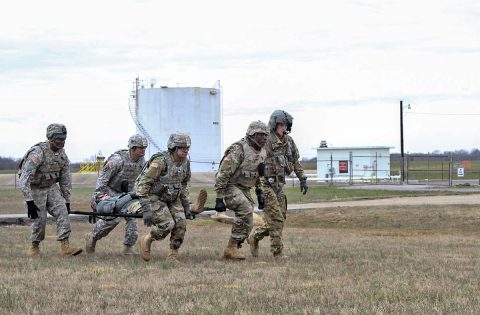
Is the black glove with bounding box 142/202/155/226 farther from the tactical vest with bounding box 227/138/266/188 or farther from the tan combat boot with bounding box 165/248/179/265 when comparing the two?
the tactical vest with bounding box 227/138/266/188

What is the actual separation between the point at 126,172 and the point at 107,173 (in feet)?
0.89

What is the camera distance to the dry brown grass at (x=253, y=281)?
7.83 metres

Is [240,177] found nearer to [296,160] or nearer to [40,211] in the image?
[296,160]

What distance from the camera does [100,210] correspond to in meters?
12.7


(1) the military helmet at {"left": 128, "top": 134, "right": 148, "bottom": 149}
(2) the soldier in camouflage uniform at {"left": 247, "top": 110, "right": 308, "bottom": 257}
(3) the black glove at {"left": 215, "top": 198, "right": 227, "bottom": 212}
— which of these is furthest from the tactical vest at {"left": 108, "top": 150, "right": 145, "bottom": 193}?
(2) the soldier in camouflage uniform at {"left": 247, "top": 110, "right": 308, "bottom": 257}

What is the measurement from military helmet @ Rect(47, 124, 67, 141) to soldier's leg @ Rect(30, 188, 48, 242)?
831 mm

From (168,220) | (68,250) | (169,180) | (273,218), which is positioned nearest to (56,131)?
(68,250)

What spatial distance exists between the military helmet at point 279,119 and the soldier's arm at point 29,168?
10.6 feet

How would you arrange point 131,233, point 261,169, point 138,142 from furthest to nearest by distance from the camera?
point 131,233, point 138,142, point 261,169

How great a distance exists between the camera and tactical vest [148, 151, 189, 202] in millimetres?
12016

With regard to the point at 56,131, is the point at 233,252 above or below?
below

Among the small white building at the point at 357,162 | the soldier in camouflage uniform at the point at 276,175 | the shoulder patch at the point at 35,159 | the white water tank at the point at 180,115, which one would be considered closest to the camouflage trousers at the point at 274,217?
the soldier in camouflage uniform at the point at 276,175

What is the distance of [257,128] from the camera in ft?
39.5

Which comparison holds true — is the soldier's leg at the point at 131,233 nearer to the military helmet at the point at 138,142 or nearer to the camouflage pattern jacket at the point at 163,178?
the military helmet at the point at 138,142
